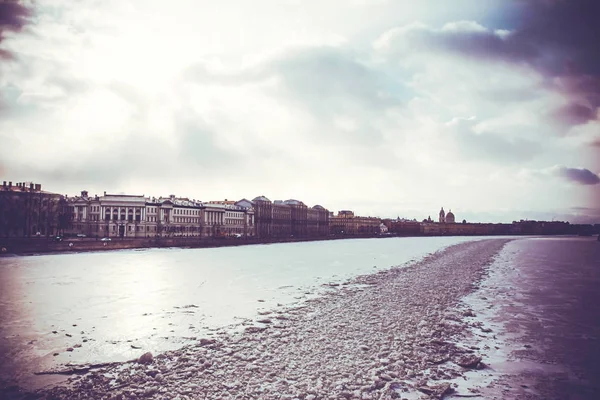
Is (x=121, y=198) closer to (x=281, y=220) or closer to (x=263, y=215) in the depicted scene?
(x=263, y=215)

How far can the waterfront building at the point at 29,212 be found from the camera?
2427 inches

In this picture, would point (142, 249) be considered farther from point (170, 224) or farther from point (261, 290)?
point (261, 290)

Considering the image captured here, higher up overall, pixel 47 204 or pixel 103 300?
pixel 47 204

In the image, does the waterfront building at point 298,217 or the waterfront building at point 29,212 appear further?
the waterfront building at point 298,217

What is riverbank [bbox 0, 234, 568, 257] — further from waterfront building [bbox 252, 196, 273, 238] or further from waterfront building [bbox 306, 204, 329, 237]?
waterfront building [bbox 306, 204, 329, 237]

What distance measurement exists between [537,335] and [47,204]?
7888 cm

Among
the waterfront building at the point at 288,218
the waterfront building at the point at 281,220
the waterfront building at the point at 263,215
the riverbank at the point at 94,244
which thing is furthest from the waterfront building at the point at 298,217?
the riverbank at the point at 94,244

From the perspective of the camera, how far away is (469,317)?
46.1ft

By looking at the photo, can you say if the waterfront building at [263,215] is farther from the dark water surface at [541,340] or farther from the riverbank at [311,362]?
the riverbank at [311,362]

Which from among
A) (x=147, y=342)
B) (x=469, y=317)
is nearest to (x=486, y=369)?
(x=469, y=317)

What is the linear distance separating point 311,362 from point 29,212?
2866 inches

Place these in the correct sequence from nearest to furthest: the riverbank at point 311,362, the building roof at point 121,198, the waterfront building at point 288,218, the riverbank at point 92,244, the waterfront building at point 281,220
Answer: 1. the riverbank at point 311,362
2. the riverbank at point 92,244
3. the building roof at point 121,198
4. the waterfront building at point 288,218
5. the waterfront building at point 281,220

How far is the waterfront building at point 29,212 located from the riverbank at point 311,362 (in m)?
60.8

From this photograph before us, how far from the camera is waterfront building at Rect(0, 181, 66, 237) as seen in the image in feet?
202
